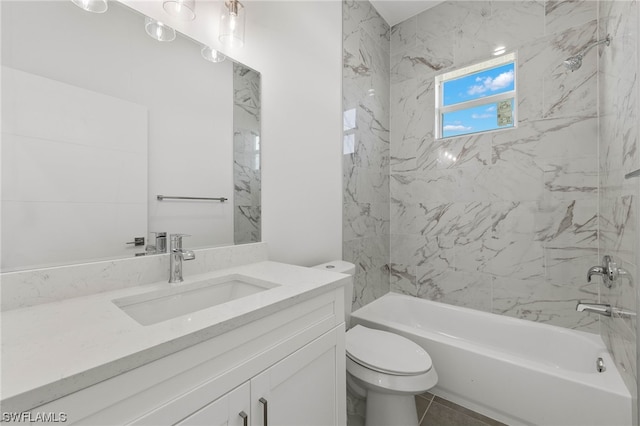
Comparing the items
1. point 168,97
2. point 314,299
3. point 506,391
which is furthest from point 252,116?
point 506,391

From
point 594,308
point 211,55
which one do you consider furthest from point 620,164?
point 211,55

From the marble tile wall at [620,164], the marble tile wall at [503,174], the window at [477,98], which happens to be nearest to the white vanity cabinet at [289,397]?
the marble tile wall at [620,164]

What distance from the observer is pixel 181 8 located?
1.10m

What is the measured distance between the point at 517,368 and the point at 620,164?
44.7 inches

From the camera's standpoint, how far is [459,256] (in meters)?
2.22

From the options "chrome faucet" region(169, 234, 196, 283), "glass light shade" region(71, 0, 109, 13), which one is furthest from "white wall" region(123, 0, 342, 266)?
"chrome faucet" region(169, 234, 196, 283)

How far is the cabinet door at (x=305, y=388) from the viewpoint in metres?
0.77

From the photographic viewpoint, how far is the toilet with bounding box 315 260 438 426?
1.27 m

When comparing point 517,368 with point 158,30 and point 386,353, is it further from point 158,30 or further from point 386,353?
point 158,30

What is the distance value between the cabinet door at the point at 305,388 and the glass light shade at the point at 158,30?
1.29m

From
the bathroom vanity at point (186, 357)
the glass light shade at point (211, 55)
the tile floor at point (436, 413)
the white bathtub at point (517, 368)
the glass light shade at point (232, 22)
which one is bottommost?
the tile floor at point (436, 413)

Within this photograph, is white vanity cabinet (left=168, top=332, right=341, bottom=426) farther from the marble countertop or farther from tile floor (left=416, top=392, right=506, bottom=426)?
tile floor (left=416, top=392, right=506, bottom=426)

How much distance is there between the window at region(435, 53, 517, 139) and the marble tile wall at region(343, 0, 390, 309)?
1.62 feet

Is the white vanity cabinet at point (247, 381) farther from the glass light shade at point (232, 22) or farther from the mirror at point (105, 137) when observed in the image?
the glass light shade at point (232, 22)
